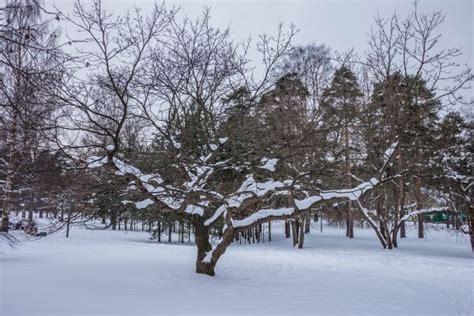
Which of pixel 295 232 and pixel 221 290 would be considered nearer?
pixel 221 290

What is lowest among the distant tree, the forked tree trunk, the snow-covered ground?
the snow-covered ground

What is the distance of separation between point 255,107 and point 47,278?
5780 millimetres

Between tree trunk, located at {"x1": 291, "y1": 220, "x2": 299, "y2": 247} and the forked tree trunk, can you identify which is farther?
tree trunk, located at {"x1": 291, "y1": 220, "x2": 299, "y2": 247}

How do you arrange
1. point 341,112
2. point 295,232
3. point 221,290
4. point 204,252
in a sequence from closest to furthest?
1. point 221,290
2. point 341,112
3. point 204,252
4. point 295,232

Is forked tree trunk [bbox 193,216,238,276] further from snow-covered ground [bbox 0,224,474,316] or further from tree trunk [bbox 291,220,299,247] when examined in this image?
tree trunk [bbox 291,220,299,247]

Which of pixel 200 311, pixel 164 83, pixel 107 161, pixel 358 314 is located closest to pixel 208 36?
pixel 164 83

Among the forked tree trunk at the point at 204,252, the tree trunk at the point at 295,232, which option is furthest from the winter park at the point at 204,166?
the tree trunk at the point at 295,232

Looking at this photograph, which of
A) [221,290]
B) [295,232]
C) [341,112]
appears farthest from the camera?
[295,232]

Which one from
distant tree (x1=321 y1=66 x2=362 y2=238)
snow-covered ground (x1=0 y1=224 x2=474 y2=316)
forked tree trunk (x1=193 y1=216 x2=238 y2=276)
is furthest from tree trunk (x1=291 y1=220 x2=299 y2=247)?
forked tree trunk (x1=193 y1=216 x2=238 y2=276)

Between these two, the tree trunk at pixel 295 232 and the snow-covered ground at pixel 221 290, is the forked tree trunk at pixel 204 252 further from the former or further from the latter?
the tree trunk at pixel 295 232

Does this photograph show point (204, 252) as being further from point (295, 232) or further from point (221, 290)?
point (295, 232)

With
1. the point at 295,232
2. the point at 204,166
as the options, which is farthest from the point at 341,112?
the point at 295,232

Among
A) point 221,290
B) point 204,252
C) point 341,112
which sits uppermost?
point 341,112

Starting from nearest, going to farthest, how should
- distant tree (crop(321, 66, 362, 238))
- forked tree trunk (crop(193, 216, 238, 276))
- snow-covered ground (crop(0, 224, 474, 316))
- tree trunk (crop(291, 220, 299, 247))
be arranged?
1. snow-covered ground (crop(0, 224, 474, 316))
2. distant tree (crop(321, 66, 362, 238))
3. forked tree trunk (crop(193, 216, 238, 276))
4. tree trunk (crop(291, 220, 299, 247))
